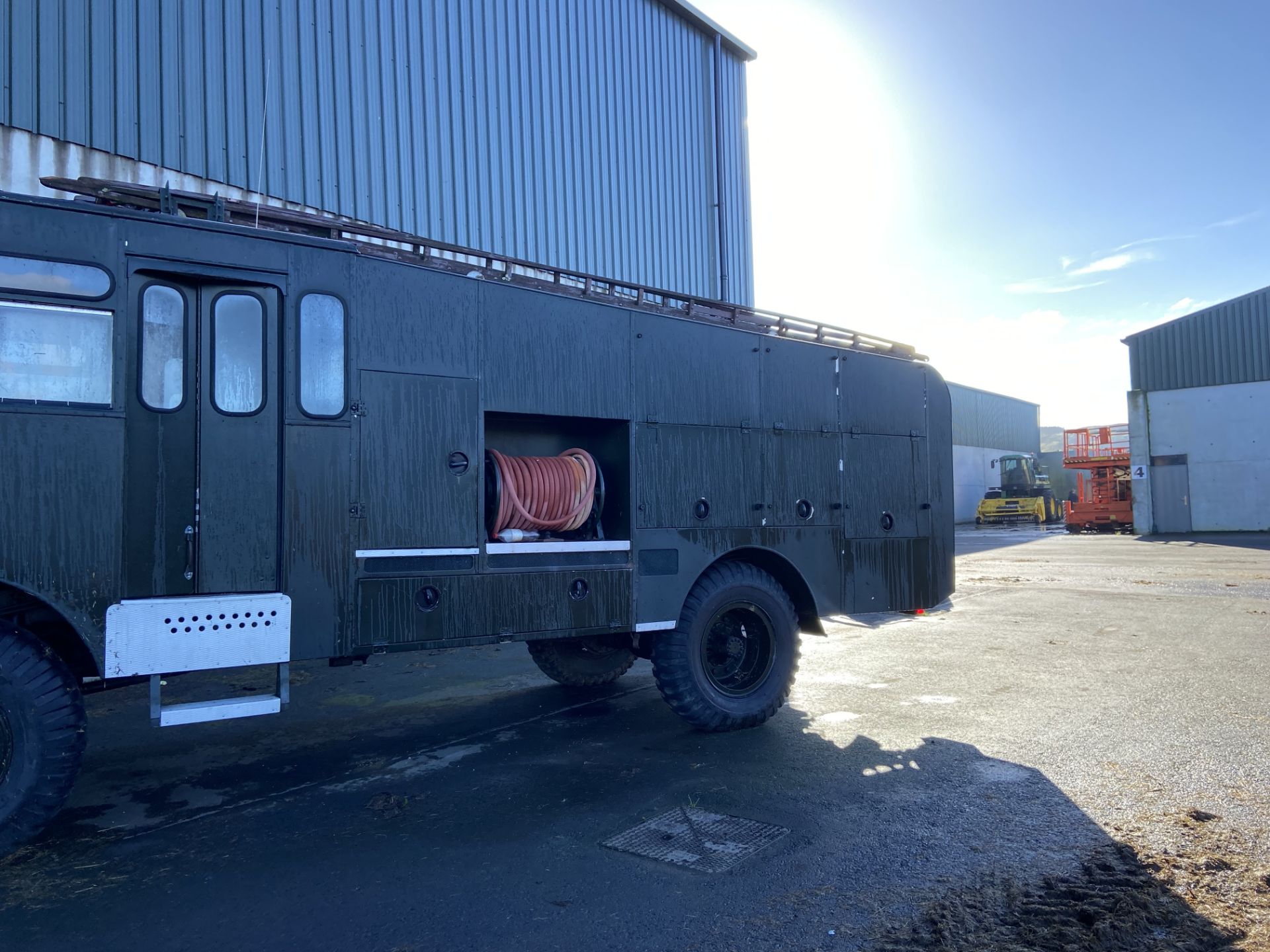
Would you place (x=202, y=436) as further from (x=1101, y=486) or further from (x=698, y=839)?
(x=1101, y=486)

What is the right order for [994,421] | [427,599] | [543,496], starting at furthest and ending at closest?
[994,421] → [543,496] → [427,599]

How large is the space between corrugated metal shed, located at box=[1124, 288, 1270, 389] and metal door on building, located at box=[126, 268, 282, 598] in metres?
33.3

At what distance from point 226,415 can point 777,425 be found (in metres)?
3.93

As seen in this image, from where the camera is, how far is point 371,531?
4.64 m

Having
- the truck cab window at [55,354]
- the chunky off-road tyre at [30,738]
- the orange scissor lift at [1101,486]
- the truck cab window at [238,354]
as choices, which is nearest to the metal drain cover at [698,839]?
the chunky off-road tyre at [30,738]

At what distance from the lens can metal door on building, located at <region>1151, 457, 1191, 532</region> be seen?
29.4 m

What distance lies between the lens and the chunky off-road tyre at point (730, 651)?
5812mm

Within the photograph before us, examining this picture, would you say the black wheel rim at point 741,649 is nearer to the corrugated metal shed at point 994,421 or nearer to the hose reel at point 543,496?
the hose reel at point 543,496

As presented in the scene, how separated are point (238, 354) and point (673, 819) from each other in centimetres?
337

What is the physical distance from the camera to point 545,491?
216 inches

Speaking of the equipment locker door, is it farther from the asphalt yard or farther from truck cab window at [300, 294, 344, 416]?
the asphalt yard

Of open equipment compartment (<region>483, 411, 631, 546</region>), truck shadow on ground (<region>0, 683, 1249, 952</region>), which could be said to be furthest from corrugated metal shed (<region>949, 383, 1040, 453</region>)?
truck shadow on ground (<region>0, 683, 1249, 952</region>)

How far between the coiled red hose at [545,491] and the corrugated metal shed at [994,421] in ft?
137

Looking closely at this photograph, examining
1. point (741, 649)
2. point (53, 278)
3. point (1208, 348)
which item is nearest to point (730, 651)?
point (741, 649)
